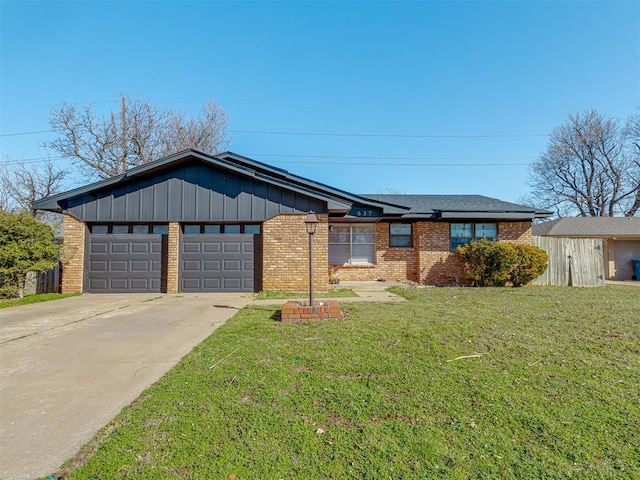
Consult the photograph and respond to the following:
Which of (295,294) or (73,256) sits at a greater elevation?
(73,256)

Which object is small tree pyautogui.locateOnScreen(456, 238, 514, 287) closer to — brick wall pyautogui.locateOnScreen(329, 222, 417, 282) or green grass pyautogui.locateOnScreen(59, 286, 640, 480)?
brick wall pyautogui.locateOnScreen(329, 222, 417, 282)

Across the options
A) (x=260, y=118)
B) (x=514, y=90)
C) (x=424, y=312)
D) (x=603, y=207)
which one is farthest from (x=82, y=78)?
(x=603, y=207)

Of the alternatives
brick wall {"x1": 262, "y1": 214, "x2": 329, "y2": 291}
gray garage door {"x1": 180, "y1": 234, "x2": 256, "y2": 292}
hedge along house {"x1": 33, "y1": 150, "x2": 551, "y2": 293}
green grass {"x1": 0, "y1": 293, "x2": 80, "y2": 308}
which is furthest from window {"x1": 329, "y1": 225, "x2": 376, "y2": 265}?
green grass {"x1": 0, "y1": 293, "x2": 80, "y2": 308}

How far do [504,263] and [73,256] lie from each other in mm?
14734

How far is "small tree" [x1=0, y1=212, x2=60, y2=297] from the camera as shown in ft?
28.5

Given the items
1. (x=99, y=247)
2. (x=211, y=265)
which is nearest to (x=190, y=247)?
(x=211, y=265)

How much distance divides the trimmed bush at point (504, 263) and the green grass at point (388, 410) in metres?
6.76

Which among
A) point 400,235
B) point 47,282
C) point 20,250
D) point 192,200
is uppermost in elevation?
point 192,200

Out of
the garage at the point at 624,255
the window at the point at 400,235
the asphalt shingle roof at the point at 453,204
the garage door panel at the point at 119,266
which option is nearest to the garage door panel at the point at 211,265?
the garage door panel at the point at 119,266

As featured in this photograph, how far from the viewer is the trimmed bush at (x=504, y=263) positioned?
37.3ft

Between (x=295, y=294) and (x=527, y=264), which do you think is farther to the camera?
(x=527, y=264)

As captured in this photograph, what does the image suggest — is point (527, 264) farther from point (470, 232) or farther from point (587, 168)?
point (587, 168)

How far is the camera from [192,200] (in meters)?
10.4

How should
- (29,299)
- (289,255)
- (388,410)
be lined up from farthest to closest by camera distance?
(289,255) < (29,299) < (388,410)
